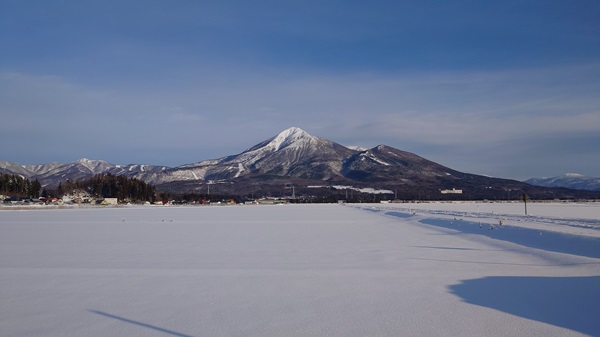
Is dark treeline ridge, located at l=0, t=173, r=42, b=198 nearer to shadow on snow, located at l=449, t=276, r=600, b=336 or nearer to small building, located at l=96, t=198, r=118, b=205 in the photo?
small building, located at l=96, t=198, r=118, b=205

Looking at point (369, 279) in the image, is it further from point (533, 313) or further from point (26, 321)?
point (26, 321)

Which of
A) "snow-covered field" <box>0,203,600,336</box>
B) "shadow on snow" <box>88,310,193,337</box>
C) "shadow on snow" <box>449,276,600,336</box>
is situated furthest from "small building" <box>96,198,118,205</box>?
"shadow on snow" <box>449,276,600,336</box>

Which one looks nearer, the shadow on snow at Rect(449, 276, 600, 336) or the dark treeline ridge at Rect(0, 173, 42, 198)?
the shadow on snow at Rect(449, 276, 600, 336)

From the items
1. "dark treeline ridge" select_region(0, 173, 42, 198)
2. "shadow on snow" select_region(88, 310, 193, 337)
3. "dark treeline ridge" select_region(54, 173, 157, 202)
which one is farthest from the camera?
"dark treeline ridge" select_region(54, 173, 157, 202)

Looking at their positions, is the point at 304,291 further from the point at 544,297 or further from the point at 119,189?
the point at 119,189

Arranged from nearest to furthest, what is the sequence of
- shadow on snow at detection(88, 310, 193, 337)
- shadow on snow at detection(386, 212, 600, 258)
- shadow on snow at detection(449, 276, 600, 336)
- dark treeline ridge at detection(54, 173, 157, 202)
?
1. shadow on snow at detection(88, 310, 193, 337)
2. shadow on snow at detection(449, 276, 600, 336)
3. shadow on snow at detection(386, 212, 600, 258)
4. dark treeline ridge at detection(54, 173, 157, 202)

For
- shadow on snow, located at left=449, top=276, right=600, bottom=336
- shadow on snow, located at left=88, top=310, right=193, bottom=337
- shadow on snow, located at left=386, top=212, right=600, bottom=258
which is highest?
shadow on snow, located at left=386, top=212, right=600, bottom=258

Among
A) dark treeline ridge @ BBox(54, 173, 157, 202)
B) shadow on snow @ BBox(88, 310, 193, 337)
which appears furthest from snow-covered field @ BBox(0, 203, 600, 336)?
dark treeline ridge @ BBox(54, 173, 157, 202)

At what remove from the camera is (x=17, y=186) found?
11088cm

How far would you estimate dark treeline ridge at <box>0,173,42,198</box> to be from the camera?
351 feet

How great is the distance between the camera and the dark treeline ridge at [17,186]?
107 metres

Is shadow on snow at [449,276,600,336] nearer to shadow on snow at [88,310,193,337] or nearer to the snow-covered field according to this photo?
the snow-covered field

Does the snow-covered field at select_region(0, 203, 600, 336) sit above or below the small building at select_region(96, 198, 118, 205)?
below

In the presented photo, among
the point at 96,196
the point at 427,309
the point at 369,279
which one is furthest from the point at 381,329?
the point at 96,196
